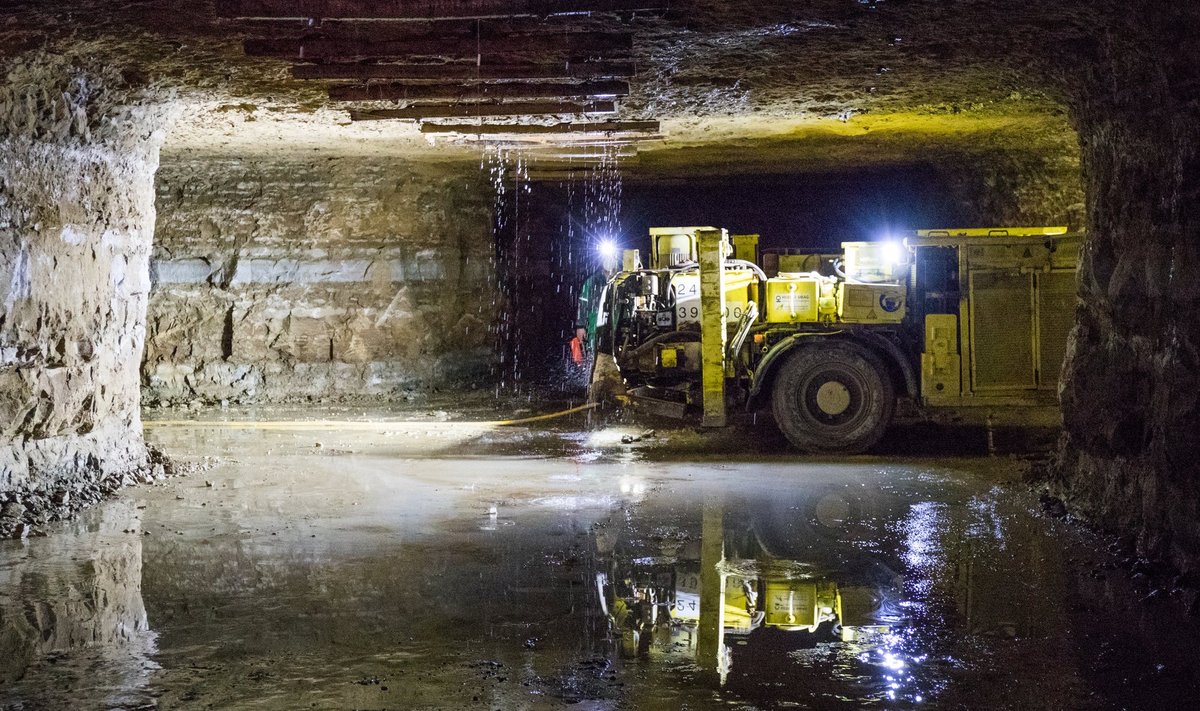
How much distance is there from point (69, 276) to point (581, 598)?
201 inches

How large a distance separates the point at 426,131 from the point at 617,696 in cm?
811

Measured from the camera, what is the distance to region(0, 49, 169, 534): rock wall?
25.1ft

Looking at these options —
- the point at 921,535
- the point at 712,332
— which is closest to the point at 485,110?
the point at 712,332

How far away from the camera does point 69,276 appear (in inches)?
330

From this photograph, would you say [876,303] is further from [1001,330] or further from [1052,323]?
[1052,323]

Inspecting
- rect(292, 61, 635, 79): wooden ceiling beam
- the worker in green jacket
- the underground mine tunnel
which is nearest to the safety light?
the underground mine tunnel

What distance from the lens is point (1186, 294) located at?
6004mm

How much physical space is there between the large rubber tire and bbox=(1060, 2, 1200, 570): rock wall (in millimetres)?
2771

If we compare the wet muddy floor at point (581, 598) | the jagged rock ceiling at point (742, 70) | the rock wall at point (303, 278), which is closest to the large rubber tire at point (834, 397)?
the wet muddy floor at point (581, 598)

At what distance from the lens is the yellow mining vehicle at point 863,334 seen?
10547 mm

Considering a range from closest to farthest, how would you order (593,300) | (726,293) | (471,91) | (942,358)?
(471,91), (942,358), (726,293), (593,300)

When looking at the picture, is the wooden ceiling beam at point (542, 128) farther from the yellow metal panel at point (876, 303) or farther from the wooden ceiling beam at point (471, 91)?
the yellow metal panel at point (876, 303)

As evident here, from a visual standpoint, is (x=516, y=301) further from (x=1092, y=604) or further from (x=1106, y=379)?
(x=1092, y=604)

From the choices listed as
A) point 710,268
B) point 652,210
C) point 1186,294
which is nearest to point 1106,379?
point 1186,294
